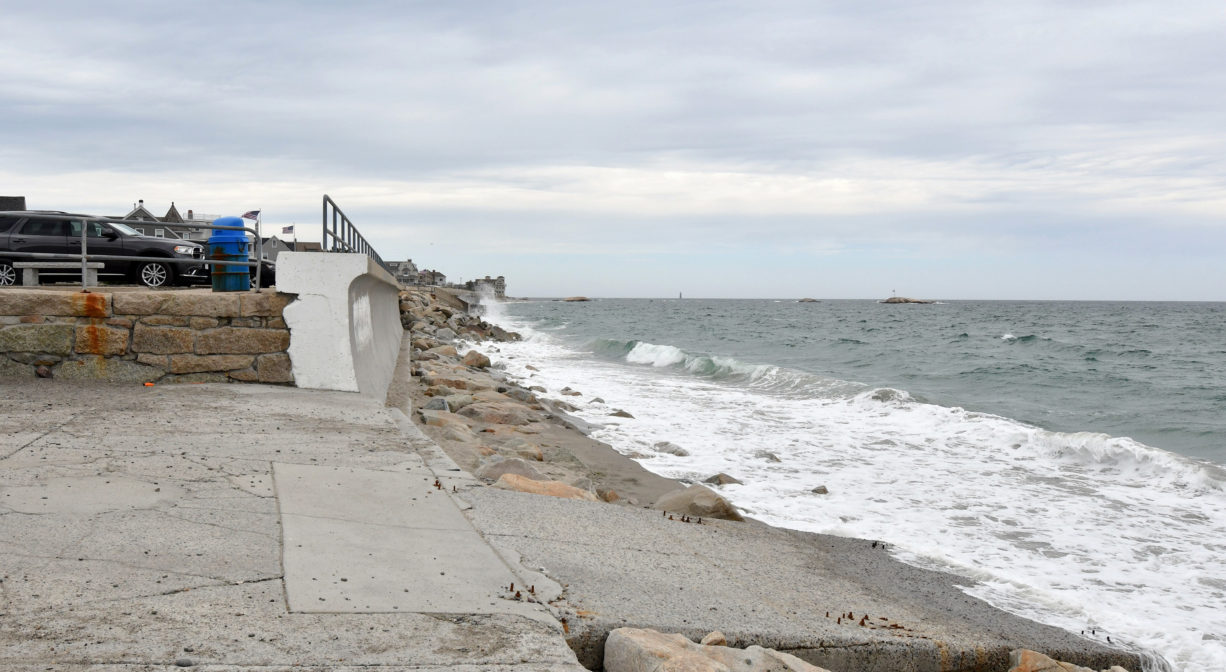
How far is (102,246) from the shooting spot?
1334 cm

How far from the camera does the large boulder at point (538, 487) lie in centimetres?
644

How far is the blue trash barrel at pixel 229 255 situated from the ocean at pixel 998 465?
5386 mm

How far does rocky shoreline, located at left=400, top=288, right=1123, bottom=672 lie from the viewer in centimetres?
354

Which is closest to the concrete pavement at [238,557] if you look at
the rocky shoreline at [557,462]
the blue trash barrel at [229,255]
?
the rocky shoreline at [557,462]

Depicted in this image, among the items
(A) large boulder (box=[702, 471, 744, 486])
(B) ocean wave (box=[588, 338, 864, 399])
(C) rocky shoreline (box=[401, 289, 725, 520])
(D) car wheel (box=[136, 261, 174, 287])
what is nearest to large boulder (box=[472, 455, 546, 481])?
(C) rocky shoreline (box=[401, 289, 725, 520])

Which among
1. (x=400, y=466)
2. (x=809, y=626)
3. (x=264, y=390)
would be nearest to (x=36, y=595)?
(x=400, y=466)

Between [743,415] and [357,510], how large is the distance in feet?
38.7

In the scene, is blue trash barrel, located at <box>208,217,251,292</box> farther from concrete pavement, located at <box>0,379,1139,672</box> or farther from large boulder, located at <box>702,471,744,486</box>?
large boulder, located at <box>702,471,744,486</box>

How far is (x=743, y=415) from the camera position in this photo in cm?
1608

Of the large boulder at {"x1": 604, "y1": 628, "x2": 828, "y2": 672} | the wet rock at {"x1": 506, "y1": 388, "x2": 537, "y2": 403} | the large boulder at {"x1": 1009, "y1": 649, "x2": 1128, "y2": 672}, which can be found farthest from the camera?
the wet rock at {"x1": 506, "y1": 388, "x2": 537, "y2": 403}

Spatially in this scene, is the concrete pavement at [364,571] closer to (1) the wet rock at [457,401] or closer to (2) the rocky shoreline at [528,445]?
(2) the rocky shoreline at [528,445]

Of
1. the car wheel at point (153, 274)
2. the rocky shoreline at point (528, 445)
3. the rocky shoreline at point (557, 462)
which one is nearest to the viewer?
the rocky shoreline at point (557, 462)

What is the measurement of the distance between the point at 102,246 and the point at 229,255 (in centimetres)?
523

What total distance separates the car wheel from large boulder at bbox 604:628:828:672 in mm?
12113
